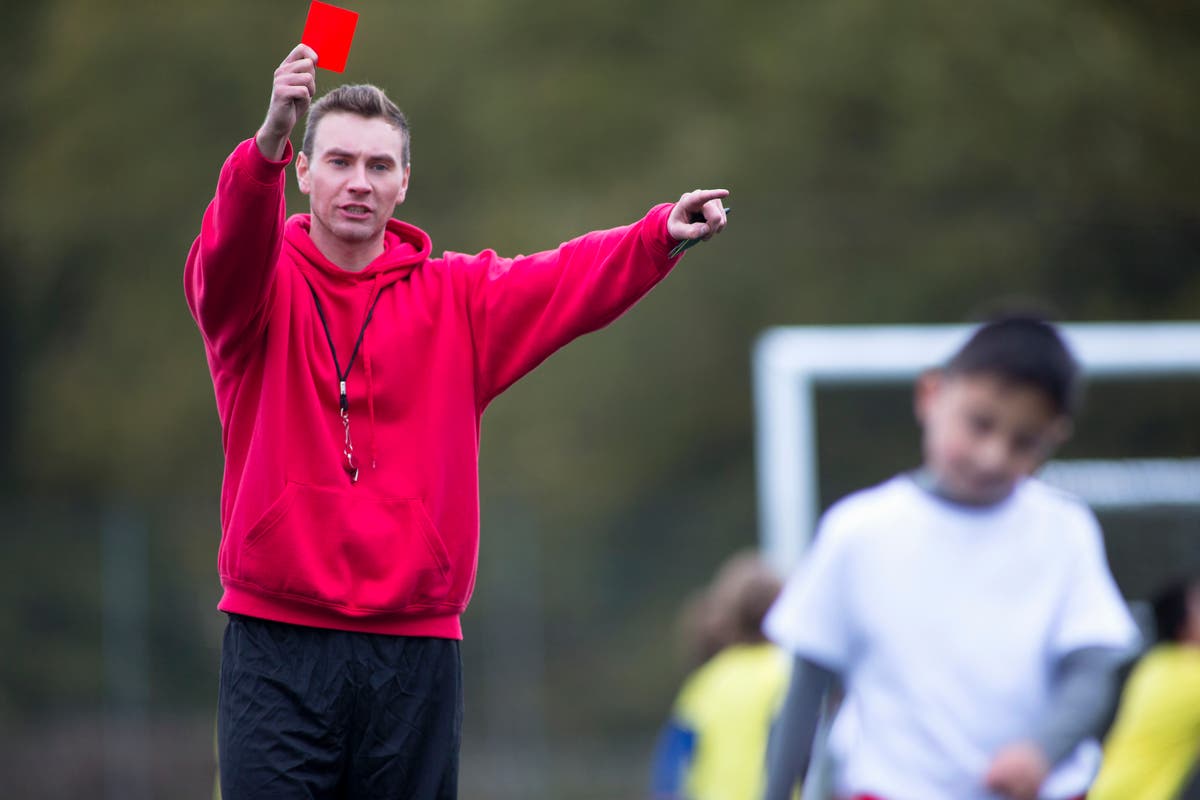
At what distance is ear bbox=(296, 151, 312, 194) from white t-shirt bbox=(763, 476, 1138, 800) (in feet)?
4.22

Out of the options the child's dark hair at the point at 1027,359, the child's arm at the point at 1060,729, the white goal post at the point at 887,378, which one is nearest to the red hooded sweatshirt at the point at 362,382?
the child's dark hair at the point at 1027,359

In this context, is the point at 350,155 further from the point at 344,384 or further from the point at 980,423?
the point at 980,423

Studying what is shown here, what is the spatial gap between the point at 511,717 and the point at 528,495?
2.55m

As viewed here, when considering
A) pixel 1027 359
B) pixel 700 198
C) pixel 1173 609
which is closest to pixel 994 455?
pixel 1027 359

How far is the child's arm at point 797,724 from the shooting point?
297 centimetres

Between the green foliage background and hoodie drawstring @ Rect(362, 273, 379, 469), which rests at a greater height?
the green foliage background

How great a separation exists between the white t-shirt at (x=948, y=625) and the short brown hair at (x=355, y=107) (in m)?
1.26

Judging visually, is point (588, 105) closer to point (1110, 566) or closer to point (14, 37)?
point (14, 37)

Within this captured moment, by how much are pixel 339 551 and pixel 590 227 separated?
1370 centimetres

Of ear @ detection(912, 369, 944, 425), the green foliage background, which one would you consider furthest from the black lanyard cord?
the green foliage background

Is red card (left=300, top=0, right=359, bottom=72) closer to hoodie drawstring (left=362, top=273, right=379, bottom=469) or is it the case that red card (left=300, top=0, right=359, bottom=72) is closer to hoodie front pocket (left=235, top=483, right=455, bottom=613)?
hoodie drawstring (left=362, top=273, right=379, bottom=469)

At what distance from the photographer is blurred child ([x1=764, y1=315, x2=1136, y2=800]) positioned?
2.82 metres

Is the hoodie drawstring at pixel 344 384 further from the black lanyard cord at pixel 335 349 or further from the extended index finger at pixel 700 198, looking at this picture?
the extended index finger at pixel 700 198

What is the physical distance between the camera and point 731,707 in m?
6.09
